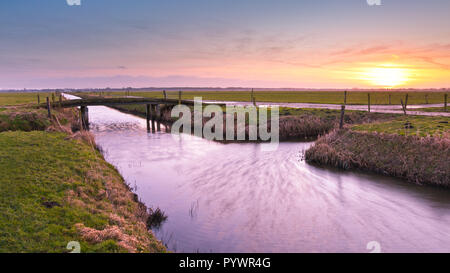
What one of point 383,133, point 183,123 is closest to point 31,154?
point 383,133

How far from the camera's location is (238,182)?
59.2ft

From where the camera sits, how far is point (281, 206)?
46.9 ft

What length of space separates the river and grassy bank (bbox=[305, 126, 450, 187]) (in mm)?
818

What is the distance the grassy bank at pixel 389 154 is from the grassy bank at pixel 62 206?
49.1 feet

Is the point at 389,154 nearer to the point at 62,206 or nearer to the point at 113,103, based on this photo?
the point at 62,206

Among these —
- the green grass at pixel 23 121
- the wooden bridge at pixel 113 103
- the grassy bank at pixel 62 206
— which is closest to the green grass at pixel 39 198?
the grassy bank at pixel 62 206

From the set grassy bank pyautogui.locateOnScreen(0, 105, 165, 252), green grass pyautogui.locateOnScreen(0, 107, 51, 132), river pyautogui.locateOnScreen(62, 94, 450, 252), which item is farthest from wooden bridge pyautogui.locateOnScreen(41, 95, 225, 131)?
grassy bank pyautogui.locateOnScreen(0, 105, 165, 252)

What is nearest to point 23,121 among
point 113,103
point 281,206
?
point 113,103

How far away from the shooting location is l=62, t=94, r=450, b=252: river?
35.3 feet

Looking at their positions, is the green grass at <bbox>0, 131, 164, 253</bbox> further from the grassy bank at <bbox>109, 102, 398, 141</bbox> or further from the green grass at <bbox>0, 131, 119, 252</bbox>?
the grassy bank at <bbox>109, 102, 398, 141</bbox>

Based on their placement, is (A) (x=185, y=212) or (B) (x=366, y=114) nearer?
(A) (x=185, y=212)

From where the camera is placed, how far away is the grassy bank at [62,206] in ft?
24.3
